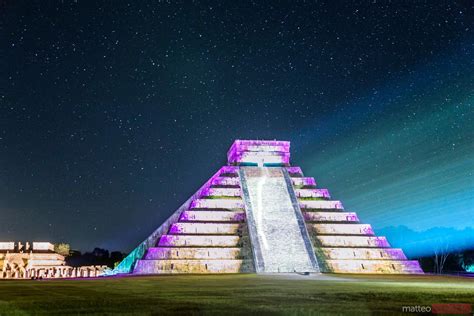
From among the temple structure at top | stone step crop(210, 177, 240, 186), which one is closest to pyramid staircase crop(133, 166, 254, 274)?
the temple structure at top

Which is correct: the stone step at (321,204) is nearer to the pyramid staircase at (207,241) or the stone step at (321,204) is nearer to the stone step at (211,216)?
the pyramid staircase at (207,241)

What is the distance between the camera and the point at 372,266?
28.0 meters

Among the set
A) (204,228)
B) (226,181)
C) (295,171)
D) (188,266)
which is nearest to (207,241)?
(204,228)

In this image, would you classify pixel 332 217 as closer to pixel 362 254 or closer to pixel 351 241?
pixel 351 241

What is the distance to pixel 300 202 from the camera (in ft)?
113

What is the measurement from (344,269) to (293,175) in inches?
508

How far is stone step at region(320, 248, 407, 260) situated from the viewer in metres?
28.8

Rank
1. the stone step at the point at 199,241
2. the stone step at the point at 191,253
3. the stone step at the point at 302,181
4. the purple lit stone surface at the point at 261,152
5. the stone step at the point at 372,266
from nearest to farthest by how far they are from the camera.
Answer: the stone step at the point at 191,253
the stone step at the point at 372,266
the stone step at the point at 199,241
the stone step at the point at 302,181
the purple lit stone surface at the point at 261,152

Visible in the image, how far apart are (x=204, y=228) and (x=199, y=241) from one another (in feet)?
4.37

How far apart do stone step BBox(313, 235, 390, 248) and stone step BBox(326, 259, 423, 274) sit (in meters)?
2.05

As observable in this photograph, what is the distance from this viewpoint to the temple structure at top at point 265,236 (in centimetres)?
2720

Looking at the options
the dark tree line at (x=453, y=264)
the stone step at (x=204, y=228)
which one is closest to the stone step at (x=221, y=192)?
the stone step at (x=204, y=228)

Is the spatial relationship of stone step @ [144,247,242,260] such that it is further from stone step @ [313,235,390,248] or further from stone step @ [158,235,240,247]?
stone step @ [313,235,390,248]

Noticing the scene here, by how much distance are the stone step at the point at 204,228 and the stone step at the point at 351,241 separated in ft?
18.2
